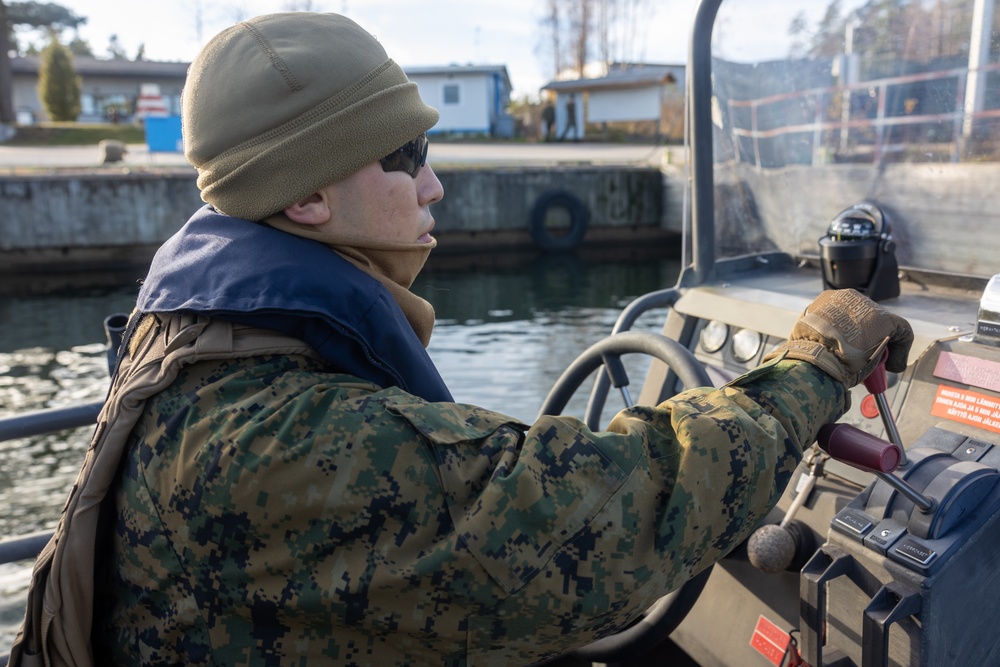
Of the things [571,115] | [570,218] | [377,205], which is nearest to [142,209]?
[570,218]

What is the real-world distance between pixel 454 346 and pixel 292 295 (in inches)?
386

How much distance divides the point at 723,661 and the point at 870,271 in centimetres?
125

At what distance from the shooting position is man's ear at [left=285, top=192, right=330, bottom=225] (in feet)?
4.30

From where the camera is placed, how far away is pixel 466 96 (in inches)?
1529

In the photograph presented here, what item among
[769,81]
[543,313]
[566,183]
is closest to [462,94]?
[566,183]

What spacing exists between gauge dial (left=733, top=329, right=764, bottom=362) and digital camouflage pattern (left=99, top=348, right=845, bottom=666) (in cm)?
151

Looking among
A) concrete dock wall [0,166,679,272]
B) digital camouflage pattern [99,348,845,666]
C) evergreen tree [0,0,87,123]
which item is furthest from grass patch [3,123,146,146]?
digital camouflage pattern [99,348,845,666]

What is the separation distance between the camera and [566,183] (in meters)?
19.1

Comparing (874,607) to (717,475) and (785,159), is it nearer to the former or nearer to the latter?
(717,475)

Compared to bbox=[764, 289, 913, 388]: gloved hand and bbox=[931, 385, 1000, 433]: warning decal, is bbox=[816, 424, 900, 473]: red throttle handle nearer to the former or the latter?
bbox=[764, 289, 913, 388]: gloved hand

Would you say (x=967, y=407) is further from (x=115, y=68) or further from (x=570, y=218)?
(x=115, y=68)

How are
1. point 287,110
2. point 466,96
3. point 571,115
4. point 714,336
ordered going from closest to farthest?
1. point 287,110
2. point 714,336
3. point 466,96
4. point 571,115

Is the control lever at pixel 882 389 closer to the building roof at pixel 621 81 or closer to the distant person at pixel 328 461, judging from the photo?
the distant person at pixel 328 461

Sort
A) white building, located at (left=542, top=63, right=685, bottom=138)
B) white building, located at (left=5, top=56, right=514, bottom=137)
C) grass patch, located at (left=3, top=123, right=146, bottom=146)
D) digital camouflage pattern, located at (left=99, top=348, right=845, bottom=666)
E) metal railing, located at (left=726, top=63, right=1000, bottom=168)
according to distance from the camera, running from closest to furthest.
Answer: digital camouflage pattern, located at (left=99, top=348, right=845, bottom=666) < metal railing, located at (left=726, top=63, right=1000, bottom=168) < grass patch, located at (left=3, top=123, right=146, bottom=146) < white building, located at (left=542, top=63, right=685, bottom=138) < white building, located at (left=5, top=56, right=514, bottom=137)
